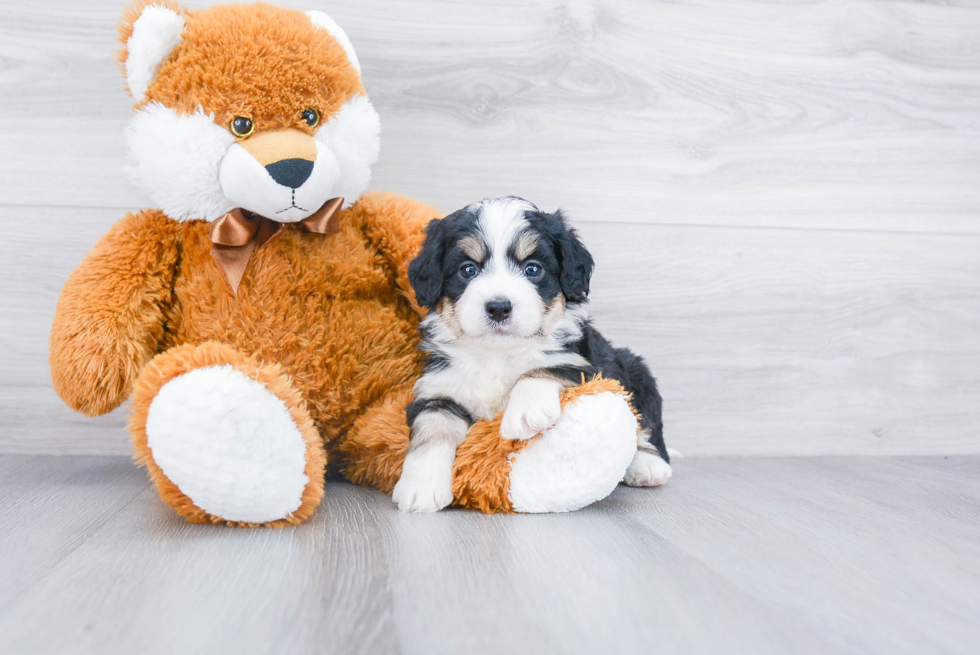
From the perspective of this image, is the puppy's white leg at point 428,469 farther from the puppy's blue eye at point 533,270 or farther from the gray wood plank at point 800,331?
the gray wood plank at point 800,331

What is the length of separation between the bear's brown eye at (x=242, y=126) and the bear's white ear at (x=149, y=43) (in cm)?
19

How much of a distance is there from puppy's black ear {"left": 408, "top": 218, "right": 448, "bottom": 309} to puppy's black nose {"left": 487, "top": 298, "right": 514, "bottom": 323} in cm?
16

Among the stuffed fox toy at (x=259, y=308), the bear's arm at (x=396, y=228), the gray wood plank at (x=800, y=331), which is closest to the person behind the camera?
the stuffed fox toy at (x=259, y=308)

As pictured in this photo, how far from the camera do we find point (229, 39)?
56.9 inches

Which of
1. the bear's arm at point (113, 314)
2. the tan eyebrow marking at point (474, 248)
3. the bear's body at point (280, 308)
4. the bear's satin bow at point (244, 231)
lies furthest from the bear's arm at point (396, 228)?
the bear's arm at point (113, 314)

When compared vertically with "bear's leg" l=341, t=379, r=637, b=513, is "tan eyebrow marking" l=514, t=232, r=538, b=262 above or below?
above

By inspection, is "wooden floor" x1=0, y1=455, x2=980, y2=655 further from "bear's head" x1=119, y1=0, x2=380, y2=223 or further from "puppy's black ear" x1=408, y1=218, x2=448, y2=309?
"bear's head" x1=119, y1=0, x2=380, y2=223

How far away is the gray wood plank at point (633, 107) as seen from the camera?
192 cm

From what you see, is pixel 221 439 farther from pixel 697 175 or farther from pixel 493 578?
pixel 697 175

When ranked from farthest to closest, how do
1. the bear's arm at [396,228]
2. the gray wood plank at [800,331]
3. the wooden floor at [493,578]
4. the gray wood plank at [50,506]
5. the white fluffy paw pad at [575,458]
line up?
the gray wood plank at [800,331] → the bear's arm at [396,228] → the white fluffy paw pad at [575,458] → the gray wood plank at [50,506] → the wooden floor at [493,578]

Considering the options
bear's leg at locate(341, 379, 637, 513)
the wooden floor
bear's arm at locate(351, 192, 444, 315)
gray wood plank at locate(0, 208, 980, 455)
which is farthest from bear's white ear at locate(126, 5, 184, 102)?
gray wood plank at locate(0, 208, 980, 455)

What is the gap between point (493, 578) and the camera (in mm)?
1069

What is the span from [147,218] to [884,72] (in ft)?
7.07

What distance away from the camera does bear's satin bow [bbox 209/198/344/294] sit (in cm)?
148
